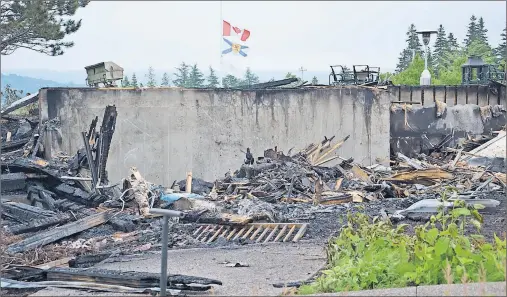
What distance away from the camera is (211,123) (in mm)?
21016

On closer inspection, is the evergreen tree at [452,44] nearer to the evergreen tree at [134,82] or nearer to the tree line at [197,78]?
the tree line at [197,78]

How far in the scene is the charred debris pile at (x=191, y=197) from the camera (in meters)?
12.1

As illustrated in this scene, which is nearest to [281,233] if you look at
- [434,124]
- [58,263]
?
[58,263]

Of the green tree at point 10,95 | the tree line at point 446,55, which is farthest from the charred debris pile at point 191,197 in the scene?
the tree line at point 446,55

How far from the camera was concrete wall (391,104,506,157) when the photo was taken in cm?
2470

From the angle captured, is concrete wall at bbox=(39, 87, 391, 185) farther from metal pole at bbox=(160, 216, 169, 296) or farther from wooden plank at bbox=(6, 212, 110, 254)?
metal pole at bbox=(160, 216, 169, 296)

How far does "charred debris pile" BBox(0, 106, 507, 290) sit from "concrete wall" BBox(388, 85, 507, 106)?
10.8 ft

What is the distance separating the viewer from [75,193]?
16.3m

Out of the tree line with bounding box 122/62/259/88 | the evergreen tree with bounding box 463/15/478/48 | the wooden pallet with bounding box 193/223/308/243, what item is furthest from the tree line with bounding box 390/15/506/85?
the wooden pallet with bounding box 193/223/308/243

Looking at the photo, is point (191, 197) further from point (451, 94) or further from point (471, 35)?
point (471, 35)

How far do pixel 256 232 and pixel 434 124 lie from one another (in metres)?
14.6

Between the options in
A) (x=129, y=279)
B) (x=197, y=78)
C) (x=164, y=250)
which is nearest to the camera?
(x=164, y=250)

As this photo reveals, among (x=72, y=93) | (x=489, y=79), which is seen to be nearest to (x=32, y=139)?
(x=72, y=93)

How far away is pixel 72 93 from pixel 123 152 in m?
2.27
